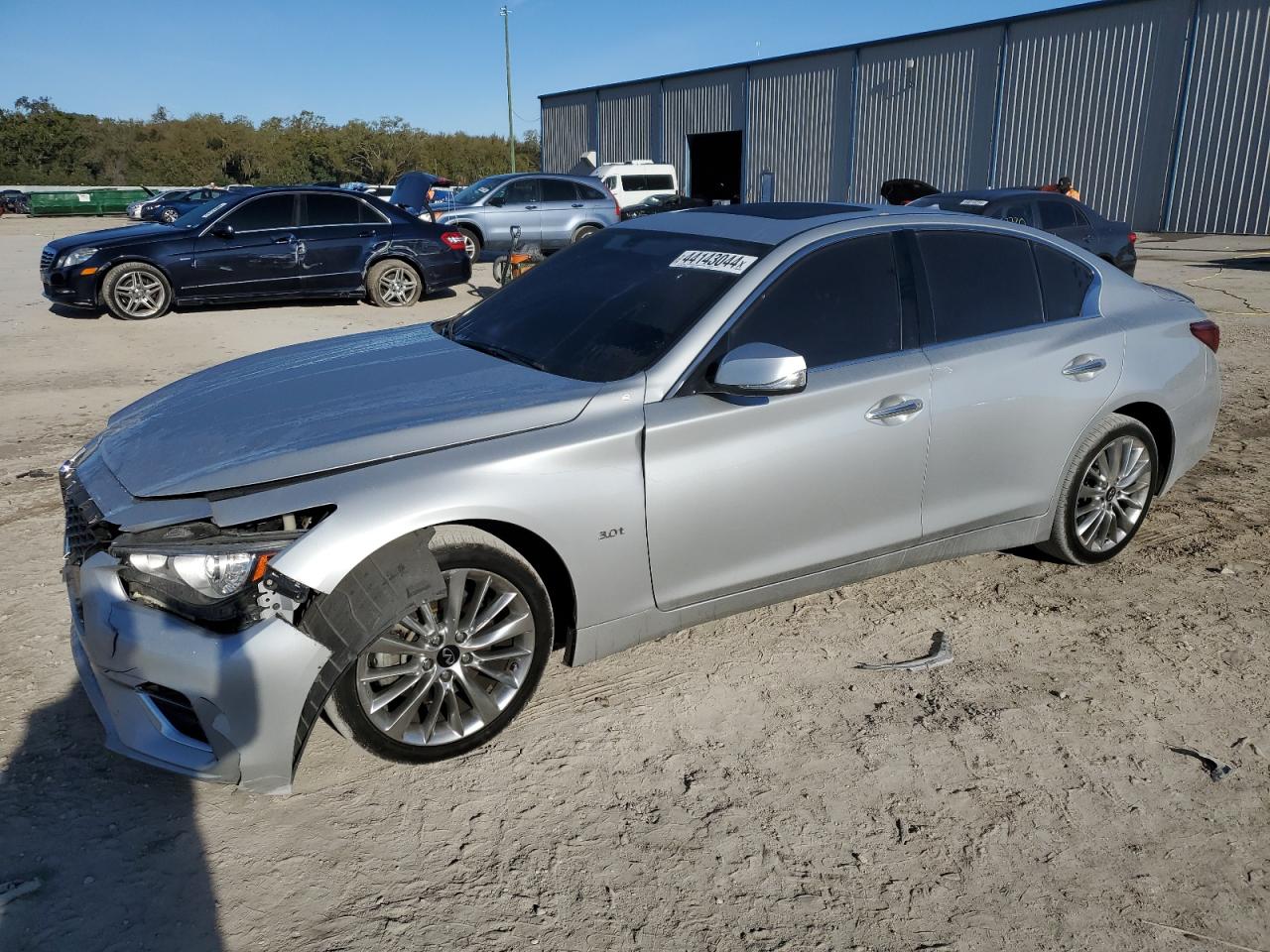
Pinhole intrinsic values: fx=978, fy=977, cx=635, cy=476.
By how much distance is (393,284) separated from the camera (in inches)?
515

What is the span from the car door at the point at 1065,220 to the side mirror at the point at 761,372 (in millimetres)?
10439

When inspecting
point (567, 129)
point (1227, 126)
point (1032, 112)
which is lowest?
point (1227, 126)

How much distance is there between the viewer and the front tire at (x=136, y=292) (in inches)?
453

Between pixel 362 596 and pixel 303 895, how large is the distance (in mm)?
784

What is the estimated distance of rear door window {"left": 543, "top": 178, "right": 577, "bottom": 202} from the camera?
1841 centimetres

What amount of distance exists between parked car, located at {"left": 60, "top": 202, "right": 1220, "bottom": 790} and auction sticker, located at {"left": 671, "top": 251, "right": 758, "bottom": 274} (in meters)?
0.02

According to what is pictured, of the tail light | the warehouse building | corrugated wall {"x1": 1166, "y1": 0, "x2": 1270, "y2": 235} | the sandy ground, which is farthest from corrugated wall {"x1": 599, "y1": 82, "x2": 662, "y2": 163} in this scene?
the sandy ground

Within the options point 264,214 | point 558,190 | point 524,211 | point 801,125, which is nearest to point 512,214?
point 524,211

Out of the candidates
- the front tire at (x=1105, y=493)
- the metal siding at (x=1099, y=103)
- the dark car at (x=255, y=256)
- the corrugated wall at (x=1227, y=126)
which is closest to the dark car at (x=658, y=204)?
the dark car at (x=255, y=256)

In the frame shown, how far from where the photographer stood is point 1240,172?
80.9ft

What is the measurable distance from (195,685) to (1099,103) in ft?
97.6

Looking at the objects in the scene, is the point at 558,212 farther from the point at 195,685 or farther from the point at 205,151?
the point at 205,151

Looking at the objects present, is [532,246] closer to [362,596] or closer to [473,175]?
[362,596]

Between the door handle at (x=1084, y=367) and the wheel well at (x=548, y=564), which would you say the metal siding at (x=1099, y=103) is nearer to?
the door handle at (x=1084, y=367)
